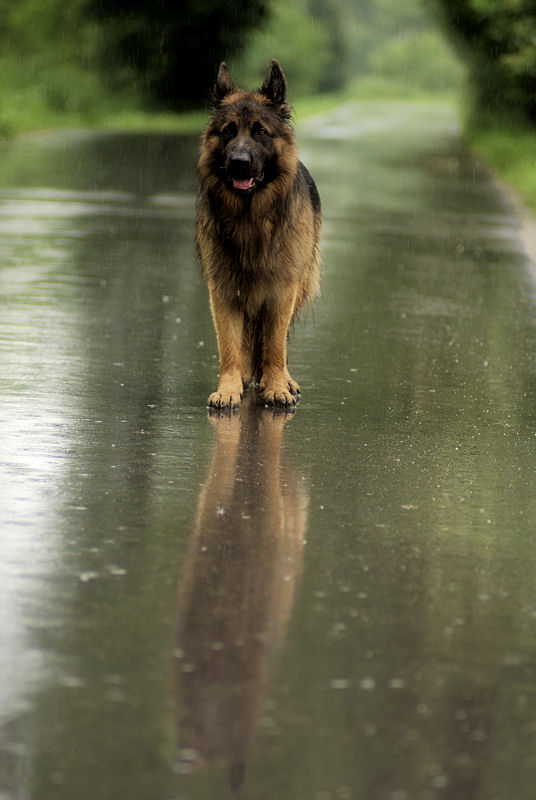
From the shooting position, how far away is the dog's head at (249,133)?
748cm

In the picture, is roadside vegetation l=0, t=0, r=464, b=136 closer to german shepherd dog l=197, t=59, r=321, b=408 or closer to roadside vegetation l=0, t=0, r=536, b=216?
roadside vegetation l=0, t=0, r=536, b=216

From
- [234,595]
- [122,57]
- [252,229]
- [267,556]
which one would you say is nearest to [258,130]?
[252,229]

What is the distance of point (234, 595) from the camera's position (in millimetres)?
4656

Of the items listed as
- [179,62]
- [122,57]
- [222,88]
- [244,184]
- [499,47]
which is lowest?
[244,184]

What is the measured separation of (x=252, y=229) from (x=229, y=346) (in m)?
0.63

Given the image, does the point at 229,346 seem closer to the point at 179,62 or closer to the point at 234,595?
the point at 234,595

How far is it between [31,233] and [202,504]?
10.4 m

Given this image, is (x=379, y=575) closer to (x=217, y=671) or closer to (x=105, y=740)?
(x=217, y=671)

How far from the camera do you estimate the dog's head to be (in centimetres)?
748

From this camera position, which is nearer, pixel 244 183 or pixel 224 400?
pixel 244 183

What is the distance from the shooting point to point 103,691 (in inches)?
149

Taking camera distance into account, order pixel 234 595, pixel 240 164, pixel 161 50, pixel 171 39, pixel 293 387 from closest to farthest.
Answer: pixel 234 595, pixel 240 164, pixel 293 387, pixel 171 39, pixel 161 50

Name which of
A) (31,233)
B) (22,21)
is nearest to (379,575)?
(31,233)

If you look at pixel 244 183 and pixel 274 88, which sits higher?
pixel 274 88
